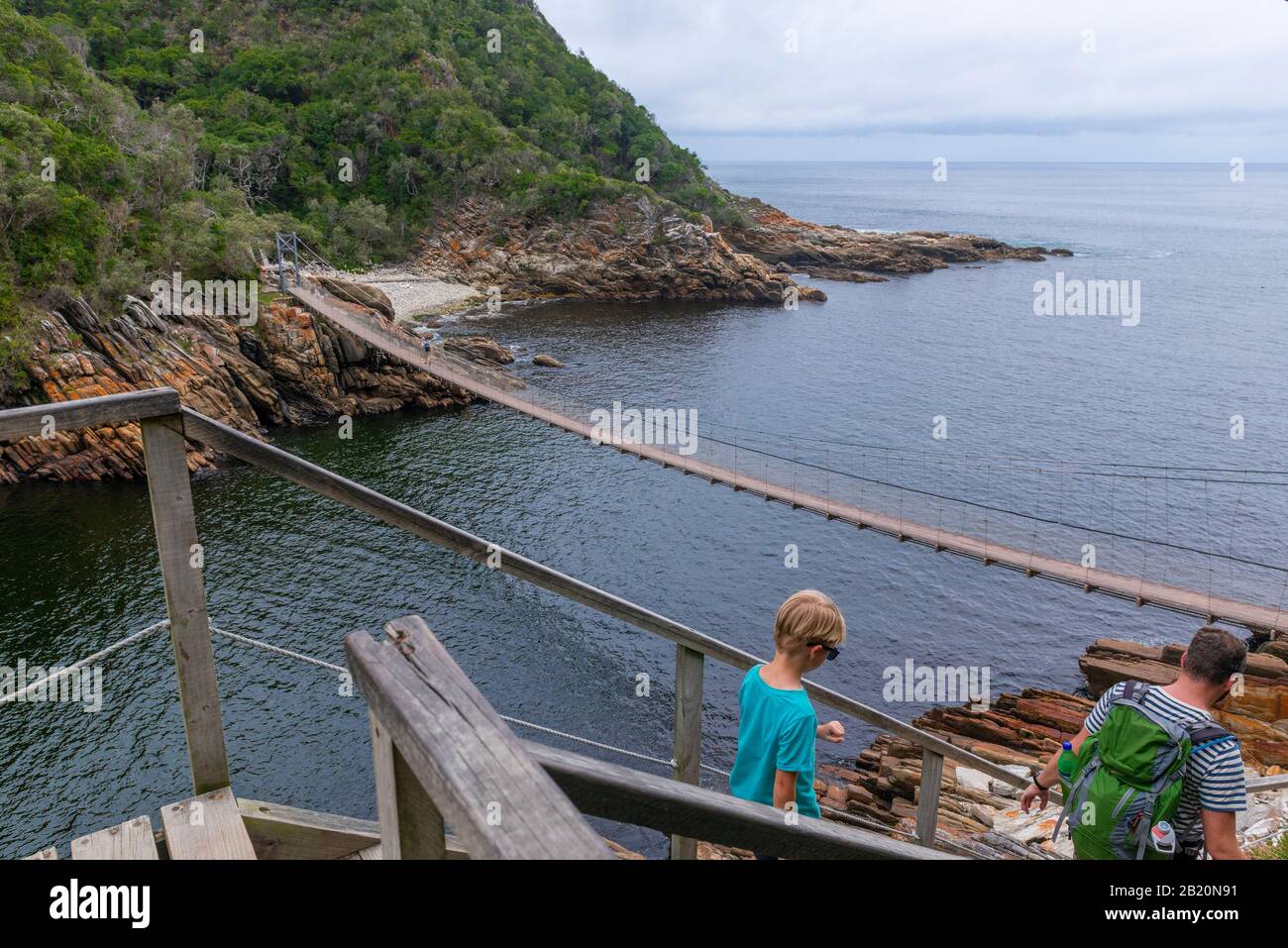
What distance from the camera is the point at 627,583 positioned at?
883 inches

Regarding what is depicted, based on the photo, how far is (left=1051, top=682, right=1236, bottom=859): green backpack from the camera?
10.0ft

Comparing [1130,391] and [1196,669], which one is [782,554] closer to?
[1196,669]

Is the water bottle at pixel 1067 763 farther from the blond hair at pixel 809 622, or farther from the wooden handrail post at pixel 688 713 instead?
the wooden handrail post at pixel 688 713

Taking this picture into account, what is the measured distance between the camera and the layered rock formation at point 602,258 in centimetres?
5862

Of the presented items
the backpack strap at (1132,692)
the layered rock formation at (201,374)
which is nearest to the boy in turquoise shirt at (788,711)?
the backpack strap at (1132,692)

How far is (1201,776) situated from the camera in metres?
3.04

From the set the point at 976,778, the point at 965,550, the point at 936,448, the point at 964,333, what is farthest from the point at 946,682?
the point at 964,333

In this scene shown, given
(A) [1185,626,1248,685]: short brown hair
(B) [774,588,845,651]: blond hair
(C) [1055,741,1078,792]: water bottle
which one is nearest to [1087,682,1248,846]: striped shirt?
(A) [1185,626,1248,685]: short brown hair

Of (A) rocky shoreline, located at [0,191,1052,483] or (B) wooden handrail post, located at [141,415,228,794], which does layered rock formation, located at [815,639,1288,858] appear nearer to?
A: (B) wooden handrail post, located at [141,415,228,794]

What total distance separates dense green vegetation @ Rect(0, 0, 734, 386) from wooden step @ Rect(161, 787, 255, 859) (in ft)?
112

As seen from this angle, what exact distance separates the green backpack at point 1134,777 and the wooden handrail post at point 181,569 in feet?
9.64

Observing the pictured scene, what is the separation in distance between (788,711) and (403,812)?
163 centimetres

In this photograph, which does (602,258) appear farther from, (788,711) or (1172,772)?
(788,711)
